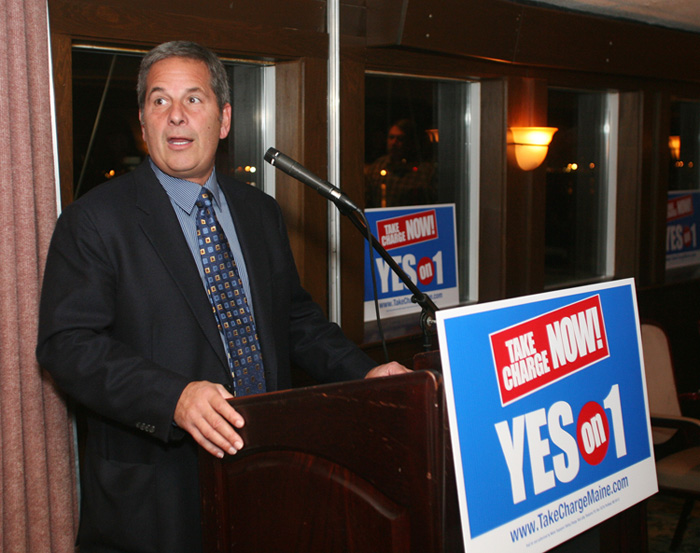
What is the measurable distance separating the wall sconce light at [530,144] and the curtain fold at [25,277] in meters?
2.92

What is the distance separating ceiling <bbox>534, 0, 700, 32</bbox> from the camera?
448 cm

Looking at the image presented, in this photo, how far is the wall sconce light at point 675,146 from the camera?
19.8 ft

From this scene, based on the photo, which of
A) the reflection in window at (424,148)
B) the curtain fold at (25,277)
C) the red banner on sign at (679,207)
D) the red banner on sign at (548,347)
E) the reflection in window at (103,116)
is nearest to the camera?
the red banner on sign at (548,347)

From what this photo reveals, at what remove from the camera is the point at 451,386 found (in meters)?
1.23

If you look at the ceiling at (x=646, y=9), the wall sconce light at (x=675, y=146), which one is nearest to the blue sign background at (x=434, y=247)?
the ceiling at (x=646, y=9)

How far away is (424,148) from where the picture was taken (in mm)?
4305

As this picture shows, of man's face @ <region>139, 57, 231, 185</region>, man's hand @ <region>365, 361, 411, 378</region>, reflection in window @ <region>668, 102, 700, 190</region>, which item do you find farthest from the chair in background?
reflection in window @ <region>668, 102, 700, 190</region>

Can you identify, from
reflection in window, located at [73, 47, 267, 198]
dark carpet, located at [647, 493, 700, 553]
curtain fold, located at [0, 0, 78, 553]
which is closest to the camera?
curtain fold, located at [0, 0, 78, 553]

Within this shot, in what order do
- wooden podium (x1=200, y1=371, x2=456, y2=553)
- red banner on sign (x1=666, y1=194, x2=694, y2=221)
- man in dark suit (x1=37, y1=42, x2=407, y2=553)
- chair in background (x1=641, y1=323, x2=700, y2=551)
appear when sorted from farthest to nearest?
red banner on sign (x1=666, y1=194, x2=694, y2=221) → chair in background (x1=641, y1=323, x2=700, y2=551) → man in dark suit (x1=37, y1=42, x2=407, y2=553) → wooden podium (x1=200, y1=371, x2=456, y2=553)

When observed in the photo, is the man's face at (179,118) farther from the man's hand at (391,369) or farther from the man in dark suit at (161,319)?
the man's hand at (391,369)

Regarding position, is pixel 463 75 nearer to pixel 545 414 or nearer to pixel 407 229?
pixel 407 229

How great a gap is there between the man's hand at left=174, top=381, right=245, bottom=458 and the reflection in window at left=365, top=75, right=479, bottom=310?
2772 mm

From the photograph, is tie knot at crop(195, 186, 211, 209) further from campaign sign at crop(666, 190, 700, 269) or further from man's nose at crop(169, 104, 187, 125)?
campaign sign at crop(666, 190, 700, 269)

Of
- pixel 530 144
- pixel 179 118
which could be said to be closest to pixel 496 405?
pixel 179 118
